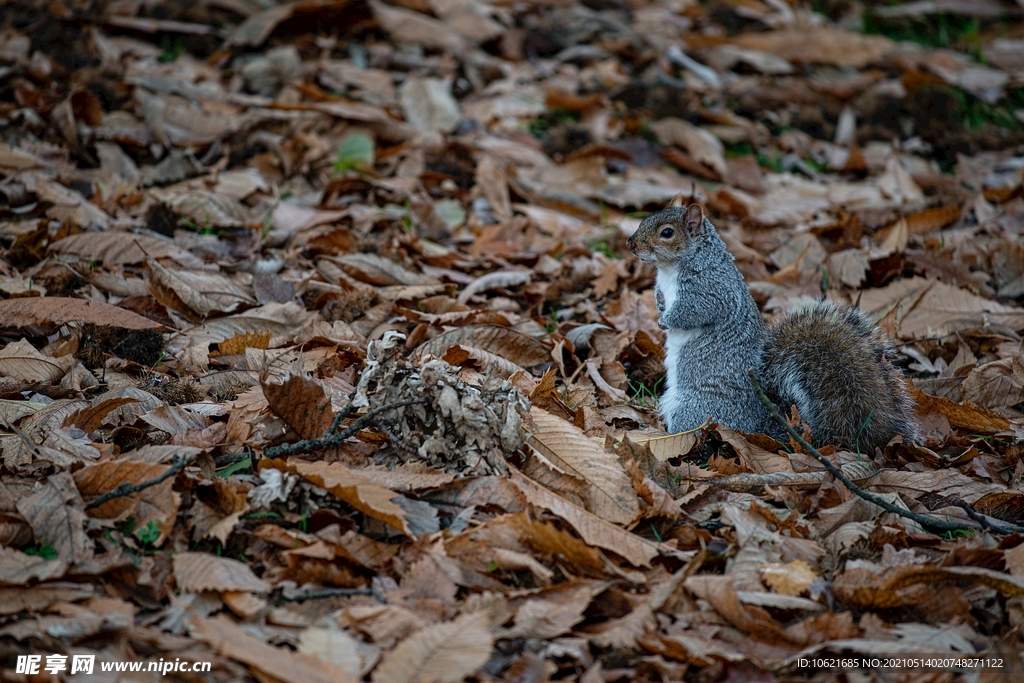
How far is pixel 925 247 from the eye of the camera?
5488 millimetres

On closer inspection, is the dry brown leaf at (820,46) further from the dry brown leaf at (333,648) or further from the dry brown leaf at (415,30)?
the dry brown leaf at (333,648)

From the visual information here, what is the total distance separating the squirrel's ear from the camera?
412cm

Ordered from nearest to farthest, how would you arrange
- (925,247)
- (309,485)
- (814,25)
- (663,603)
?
(663,603)
(309,485)
(925,247)
(814,25)

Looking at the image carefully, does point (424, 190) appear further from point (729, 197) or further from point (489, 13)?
point (489, 13)

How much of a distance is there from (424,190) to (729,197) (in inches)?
76.2

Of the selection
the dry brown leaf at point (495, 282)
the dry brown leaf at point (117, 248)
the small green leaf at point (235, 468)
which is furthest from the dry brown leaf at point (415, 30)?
the small green leaf at point (235, 468)

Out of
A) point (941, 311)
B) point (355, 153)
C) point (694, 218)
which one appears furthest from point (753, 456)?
point (355, 153)

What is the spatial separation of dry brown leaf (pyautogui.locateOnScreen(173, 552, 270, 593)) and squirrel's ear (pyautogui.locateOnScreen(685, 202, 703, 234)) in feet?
8.13

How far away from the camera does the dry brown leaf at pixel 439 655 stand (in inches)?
89.8

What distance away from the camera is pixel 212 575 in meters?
2.53

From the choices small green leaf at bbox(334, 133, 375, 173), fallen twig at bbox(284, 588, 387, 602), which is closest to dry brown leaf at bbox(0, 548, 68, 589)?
fallen twig at bbox(284, 588, 387, 602)

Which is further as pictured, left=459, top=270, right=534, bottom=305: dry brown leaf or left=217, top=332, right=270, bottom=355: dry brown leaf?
left=459, top=270, right=534, bottom=305: dry brown leaf

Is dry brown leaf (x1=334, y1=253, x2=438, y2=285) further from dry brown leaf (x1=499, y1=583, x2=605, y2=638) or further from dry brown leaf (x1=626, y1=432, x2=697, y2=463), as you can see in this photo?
dry brown leaf (x1=499, y1=583, x2=605, y2=638)


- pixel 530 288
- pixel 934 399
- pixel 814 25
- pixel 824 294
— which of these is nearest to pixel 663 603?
pixel 934 399
